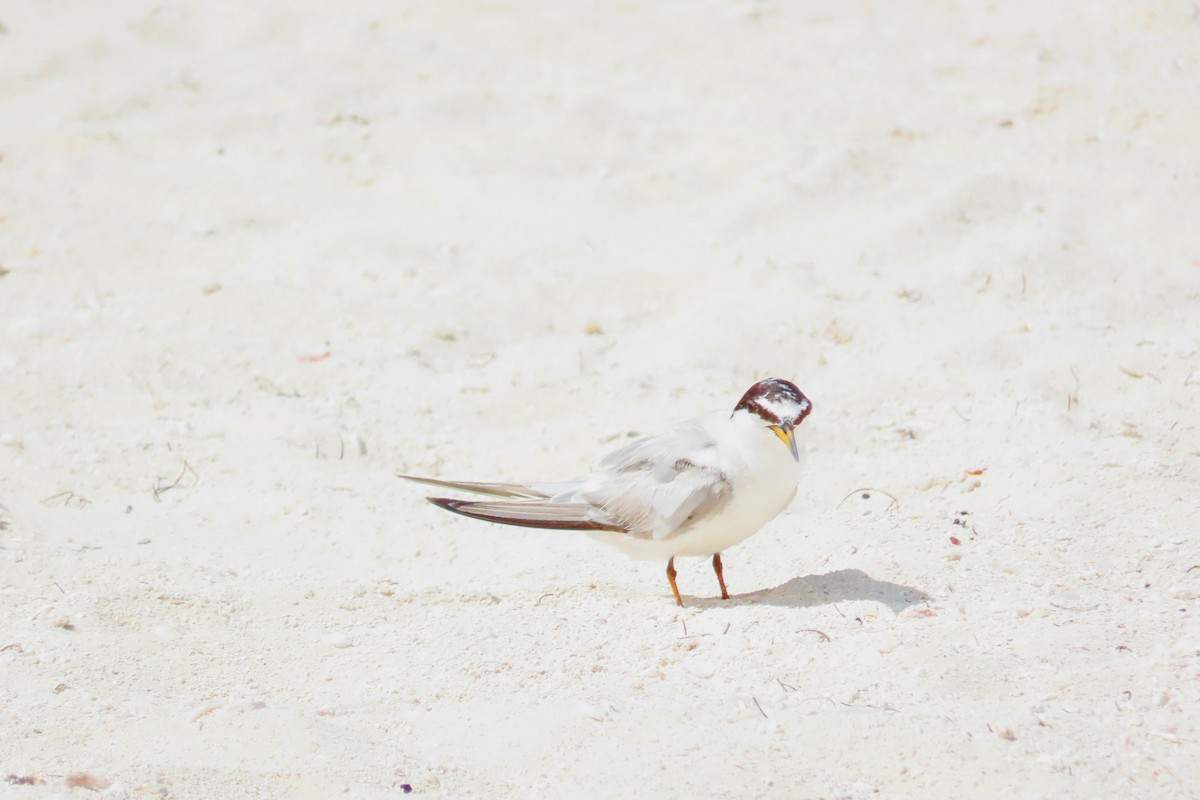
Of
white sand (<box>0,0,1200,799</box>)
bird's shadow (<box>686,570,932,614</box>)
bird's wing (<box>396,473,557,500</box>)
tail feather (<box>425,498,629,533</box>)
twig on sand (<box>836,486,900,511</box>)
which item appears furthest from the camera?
twig on sand (<box>836,486,900,511</box>)

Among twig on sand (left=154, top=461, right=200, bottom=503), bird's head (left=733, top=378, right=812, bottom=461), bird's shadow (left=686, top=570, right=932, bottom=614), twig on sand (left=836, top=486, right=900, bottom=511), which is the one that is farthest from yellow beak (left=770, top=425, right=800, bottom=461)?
twig on sand (left=154, top=461, right=200, bottom=503)

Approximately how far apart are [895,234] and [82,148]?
389 cm

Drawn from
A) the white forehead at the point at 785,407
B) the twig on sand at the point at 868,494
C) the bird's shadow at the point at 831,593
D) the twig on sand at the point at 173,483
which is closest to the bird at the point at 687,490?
the white forehead at the point at 785,407

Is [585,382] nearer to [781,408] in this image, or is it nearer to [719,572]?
[719,572]

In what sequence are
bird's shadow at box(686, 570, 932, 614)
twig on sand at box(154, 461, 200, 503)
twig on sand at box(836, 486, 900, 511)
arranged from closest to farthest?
bird's shadow at box(686, 570, 932, 614), twig on sand at box(836, 486, 900, 511), twig on sand at box(154, 461, 200, 503)

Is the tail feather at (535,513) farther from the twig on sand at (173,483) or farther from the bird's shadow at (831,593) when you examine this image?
the twig on sand at (173,483)

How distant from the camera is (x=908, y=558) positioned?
3.59m

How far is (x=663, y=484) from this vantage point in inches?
140

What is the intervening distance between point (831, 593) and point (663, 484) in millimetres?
525

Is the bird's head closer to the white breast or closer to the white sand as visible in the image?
the white breast

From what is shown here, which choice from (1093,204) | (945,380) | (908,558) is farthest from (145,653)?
(1093,204)

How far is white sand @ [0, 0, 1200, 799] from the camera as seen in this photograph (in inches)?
112

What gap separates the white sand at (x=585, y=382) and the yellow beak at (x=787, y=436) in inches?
15.1

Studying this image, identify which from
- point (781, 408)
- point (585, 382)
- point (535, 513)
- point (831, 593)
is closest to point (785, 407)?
point (781, 408)
